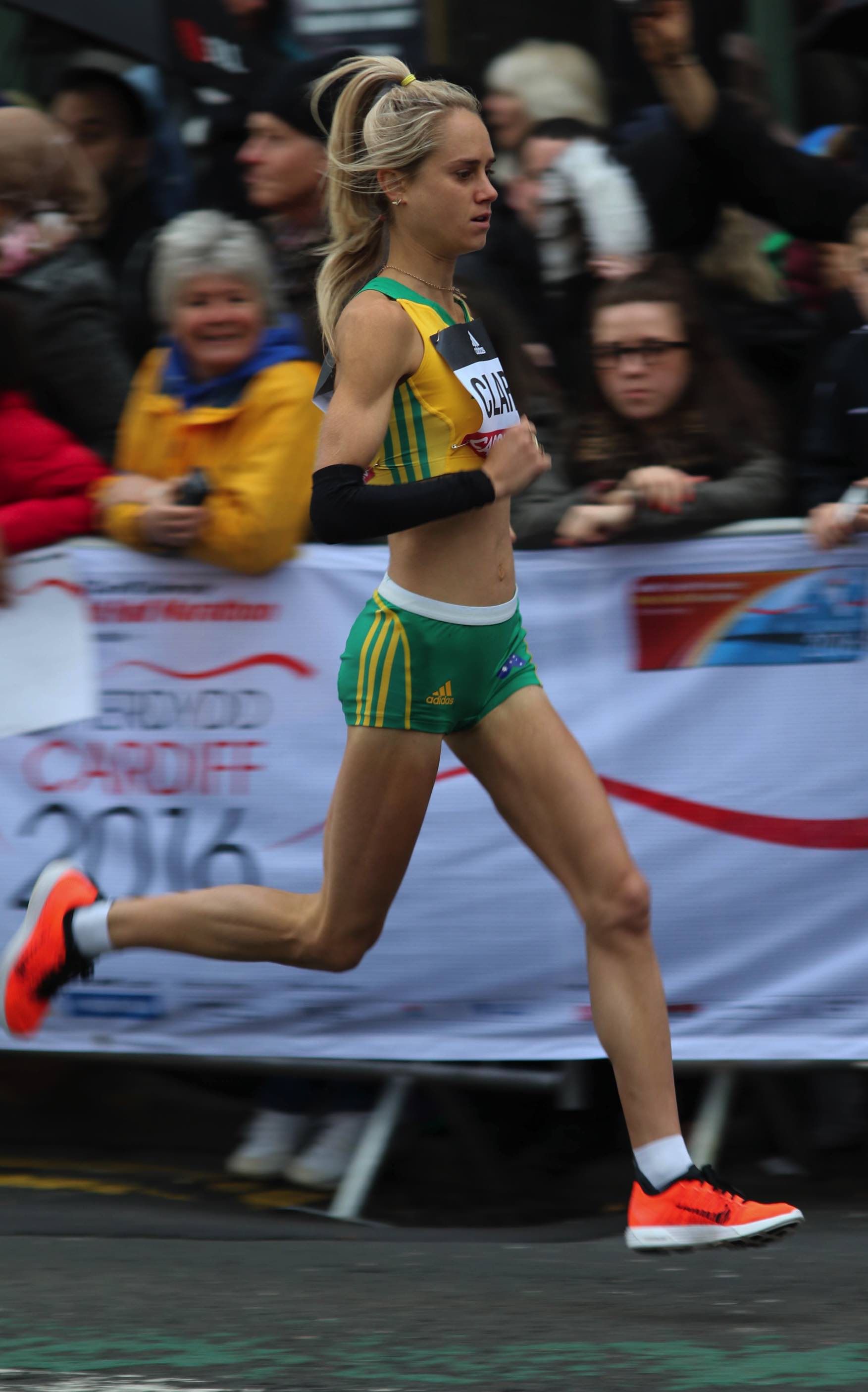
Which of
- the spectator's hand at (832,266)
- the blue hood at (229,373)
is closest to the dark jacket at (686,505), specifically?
the blue hood at (229,373)

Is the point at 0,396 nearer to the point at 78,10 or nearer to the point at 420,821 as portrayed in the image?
the point at 420,821

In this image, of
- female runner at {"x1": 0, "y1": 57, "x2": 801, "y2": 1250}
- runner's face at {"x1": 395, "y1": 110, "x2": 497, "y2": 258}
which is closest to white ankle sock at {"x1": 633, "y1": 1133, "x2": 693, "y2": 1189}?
female runner at {"x1": 0, "y1": 57, "x2": 801, "y2": 1250}

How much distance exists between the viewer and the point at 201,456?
507cm

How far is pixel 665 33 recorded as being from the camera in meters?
5.78

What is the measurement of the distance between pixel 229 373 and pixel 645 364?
3.42 feet

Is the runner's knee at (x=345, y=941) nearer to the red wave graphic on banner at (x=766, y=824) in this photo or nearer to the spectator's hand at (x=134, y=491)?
the red wave graphic on banner at (x=766, y=824)

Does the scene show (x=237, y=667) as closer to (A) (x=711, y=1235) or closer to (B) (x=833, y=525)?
(B) (x=833, y=525)

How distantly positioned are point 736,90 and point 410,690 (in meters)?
3.91

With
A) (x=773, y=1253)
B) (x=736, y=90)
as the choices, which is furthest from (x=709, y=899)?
(x=736, y=90)

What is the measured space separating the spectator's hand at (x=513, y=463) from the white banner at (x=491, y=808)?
3.50 feet

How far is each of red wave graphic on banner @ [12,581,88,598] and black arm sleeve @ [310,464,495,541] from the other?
5.09 feet

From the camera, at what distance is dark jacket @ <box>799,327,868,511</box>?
191 inches

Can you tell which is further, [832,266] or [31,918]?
[832,266]

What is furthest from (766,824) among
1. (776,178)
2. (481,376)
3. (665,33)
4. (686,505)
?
(665,33)
